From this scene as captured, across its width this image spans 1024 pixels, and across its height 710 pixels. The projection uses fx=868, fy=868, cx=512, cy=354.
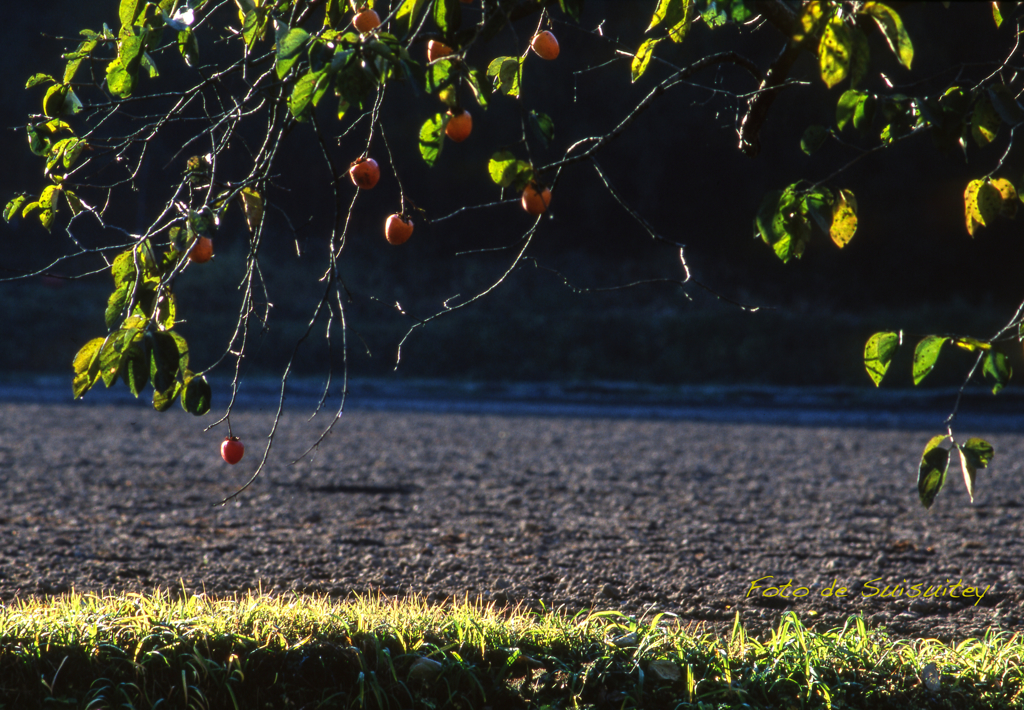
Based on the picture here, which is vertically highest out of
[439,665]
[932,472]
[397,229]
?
[397,229]

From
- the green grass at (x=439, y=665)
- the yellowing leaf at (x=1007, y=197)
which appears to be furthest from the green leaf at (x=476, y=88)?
the green grass at (x=439, y=665)

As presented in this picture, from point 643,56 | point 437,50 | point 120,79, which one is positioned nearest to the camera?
point 437,50

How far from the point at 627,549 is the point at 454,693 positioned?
1986mm

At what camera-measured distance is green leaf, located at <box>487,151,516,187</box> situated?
1799 millimetres

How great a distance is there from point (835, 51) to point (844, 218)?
737 mm

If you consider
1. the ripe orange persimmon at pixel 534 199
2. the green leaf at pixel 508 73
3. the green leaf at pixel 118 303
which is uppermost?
the green leaf at pixel 508 73

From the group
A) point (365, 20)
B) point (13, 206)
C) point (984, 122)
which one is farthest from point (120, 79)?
point (984, 122)

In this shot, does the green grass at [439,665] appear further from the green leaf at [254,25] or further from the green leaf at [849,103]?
the green leaf at [254,25]

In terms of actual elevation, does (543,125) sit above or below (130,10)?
below

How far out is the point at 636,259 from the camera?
1988 cm

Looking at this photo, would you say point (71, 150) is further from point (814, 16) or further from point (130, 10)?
point (814, 16)

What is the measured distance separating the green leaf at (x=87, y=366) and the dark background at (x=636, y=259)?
42.3 feet

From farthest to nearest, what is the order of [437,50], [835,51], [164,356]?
1. [437,50]
2. [835,51]
3. [164,356]

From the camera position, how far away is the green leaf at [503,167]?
5.90 ft
